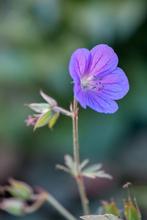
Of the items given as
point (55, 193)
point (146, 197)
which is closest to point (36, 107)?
point (146, 197)

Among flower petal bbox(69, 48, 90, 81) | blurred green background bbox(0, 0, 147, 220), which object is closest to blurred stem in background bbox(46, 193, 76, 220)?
flower petal bbox(69, 48, 90, 81)

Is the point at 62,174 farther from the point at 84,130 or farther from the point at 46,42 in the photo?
the point at 46,42

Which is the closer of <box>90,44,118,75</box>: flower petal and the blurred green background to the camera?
<box>90,44,118,75</box>: flower petal

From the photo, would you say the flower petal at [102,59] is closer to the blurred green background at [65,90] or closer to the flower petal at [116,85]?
the flower petal at [116,85]

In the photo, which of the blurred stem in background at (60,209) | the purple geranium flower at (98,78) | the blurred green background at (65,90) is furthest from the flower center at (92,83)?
the blurred green background at (65,90)

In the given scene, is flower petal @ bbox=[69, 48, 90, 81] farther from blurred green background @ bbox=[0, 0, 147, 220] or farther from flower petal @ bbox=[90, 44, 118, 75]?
blurred green background @ bbox=[0, 0, 147, 220]

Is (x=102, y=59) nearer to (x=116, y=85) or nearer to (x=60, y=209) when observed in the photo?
(x=116, y=85)
